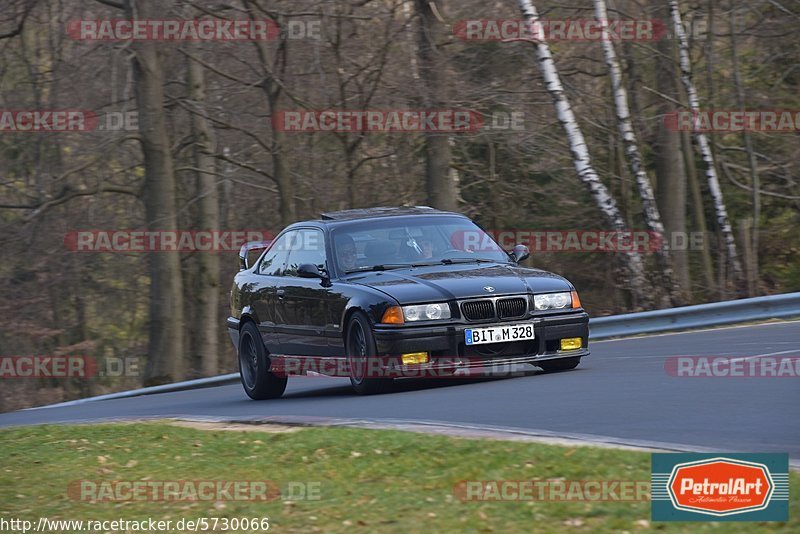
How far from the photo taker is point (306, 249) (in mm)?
13062

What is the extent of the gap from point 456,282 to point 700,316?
6.01 meters

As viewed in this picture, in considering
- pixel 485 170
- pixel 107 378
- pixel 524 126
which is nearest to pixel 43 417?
pixel 524 126

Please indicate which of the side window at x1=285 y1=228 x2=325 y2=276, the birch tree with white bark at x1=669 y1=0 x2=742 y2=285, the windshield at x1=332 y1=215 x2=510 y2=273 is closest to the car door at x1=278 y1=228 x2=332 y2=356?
the side window at x1=285 y1=228 x2=325 y2=276

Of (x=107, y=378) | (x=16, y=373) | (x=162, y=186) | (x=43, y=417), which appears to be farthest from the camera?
(x=107, y=378)

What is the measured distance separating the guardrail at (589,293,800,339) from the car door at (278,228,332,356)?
5.12 meters

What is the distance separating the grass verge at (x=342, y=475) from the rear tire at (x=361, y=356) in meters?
1.88

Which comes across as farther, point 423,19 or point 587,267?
point 587,267

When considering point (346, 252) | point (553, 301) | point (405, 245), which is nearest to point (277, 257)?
point (346, 252)

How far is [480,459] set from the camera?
7.46m

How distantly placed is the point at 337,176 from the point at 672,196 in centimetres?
822

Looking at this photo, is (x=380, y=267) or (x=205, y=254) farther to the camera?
(x=205, y=254)

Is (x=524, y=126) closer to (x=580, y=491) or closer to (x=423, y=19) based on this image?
(x=423, y=19)

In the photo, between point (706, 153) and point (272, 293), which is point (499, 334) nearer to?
point (272, 293)

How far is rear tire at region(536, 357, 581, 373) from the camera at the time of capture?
485 inches
